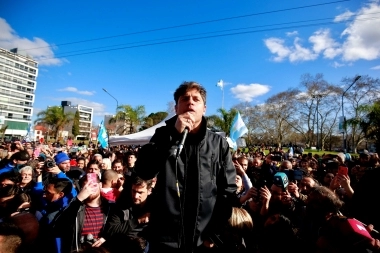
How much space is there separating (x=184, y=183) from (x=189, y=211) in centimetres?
17

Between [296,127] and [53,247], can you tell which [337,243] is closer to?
[53,247]

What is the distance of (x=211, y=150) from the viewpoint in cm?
150

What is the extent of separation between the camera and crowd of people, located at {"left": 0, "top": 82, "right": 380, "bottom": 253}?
4.44 ft

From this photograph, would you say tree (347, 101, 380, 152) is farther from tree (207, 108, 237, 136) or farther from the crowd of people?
the crowd of people

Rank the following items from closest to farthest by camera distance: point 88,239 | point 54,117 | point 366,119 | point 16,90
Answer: point 88,239
point 366,119
point 54,117
point 16,90

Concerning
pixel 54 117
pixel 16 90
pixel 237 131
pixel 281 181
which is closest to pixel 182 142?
pixel 281 181

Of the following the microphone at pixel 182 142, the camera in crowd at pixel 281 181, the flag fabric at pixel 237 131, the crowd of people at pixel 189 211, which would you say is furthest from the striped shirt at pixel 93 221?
the flag fabric at pixel 237 131

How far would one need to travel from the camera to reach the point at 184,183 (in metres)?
1.38

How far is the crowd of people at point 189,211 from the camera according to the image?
1354 millimetres

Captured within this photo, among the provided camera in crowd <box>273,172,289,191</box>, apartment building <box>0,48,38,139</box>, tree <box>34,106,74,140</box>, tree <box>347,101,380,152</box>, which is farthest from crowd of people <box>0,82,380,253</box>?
apartment building <box>0,48,38,139</box>

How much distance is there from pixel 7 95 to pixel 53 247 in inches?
3874

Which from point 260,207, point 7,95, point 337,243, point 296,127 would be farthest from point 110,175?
point 7,95

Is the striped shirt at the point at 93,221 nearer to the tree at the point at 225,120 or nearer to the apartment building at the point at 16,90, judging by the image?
the tree at the point at 225,120

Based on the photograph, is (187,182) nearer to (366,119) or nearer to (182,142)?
(182,142)
